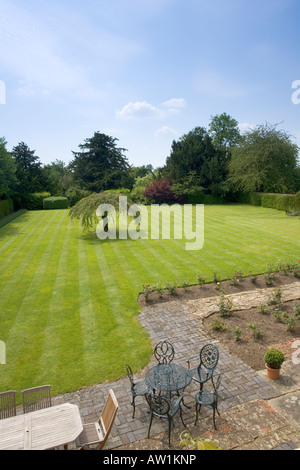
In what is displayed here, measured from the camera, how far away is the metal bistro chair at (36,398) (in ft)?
16.6

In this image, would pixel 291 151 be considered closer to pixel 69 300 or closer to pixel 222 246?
pixel 222 246

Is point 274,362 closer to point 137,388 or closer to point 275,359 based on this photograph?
point 275,359

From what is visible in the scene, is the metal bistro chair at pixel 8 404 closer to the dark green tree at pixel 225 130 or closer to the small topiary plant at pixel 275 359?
the small topiary plant at pixel 275 359

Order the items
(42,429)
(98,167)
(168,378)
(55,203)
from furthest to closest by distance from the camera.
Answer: (98,167) < (55,203) < (168,378) < (42,429)

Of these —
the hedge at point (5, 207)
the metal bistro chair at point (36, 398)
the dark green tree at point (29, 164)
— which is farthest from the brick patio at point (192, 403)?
the dark green tree at point (29, 164)

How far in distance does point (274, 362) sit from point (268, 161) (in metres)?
34.2

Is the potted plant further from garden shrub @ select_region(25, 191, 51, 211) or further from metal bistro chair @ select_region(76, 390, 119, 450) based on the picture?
garden shrub @ select_region(25, 191, 51, 211)

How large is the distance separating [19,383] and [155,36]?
11.8m

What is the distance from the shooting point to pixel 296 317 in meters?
8.65

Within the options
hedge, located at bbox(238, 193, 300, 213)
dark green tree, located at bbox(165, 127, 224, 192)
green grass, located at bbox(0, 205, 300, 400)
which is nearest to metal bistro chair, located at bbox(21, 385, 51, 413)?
green grass, located at bbox(0, 205, 300, 400)

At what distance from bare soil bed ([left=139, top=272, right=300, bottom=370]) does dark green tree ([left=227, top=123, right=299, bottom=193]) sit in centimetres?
2693

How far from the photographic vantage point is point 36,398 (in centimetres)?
518

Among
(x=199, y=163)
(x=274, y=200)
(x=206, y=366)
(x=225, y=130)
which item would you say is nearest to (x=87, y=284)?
(x=206, y=366)
